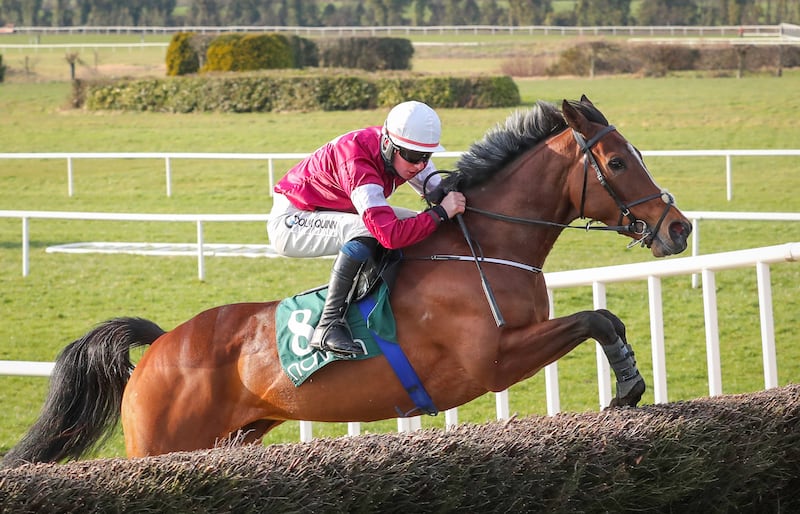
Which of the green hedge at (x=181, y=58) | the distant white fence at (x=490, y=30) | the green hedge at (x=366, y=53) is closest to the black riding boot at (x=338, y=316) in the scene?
the green hedge at (x=181, y=58)

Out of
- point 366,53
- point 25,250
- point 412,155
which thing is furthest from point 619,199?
point 366,53

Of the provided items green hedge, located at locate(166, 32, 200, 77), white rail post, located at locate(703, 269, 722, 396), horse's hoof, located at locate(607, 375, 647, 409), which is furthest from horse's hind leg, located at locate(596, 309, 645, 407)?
green hedge, located at locate(166, 32, 200, 77)

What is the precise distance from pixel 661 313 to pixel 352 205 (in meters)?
1.14

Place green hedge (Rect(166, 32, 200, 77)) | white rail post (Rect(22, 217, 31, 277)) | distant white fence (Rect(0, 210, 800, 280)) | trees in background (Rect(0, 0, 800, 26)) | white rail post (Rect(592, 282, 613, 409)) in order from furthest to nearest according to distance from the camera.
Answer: trees in background (Rect(0, 0, 800, 26)) < green hedge (Rect(166, 32, 200, 77)) < white rail post (Rect(22, 217, 31, 277)) < distant white fence (Rect(0, 210, 800, 280)) < white rail post (Rect(592, 282, 613, 409))

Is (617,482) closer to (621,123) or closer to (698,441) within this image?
(698,441)

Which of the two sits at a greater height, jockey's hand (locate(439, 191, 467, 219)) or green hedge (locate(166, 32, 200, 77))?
green hedge (locate(166, 32, 200, 77))

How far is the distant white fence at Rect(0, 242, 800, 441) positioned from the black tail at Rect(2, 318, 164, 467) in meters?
0.13

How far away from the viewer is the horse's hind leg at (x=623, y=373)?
3.46m

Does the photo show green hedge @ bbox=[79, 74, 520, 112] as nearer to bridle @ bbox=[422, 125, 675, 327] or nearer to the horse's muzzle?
bridle @ bbox=[422, 125, 675, 327]

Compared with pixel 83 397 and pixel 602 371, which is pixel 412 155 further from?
pixel 83 397

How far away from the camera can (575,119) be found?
12.2 ft

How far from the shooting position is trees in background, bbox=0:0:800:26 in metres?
52.8

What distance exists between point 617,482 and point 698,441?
0.96 feet

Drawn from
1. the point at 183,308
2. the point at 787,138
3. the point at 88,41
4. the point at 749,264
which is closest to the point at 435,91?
the point at 787,138
